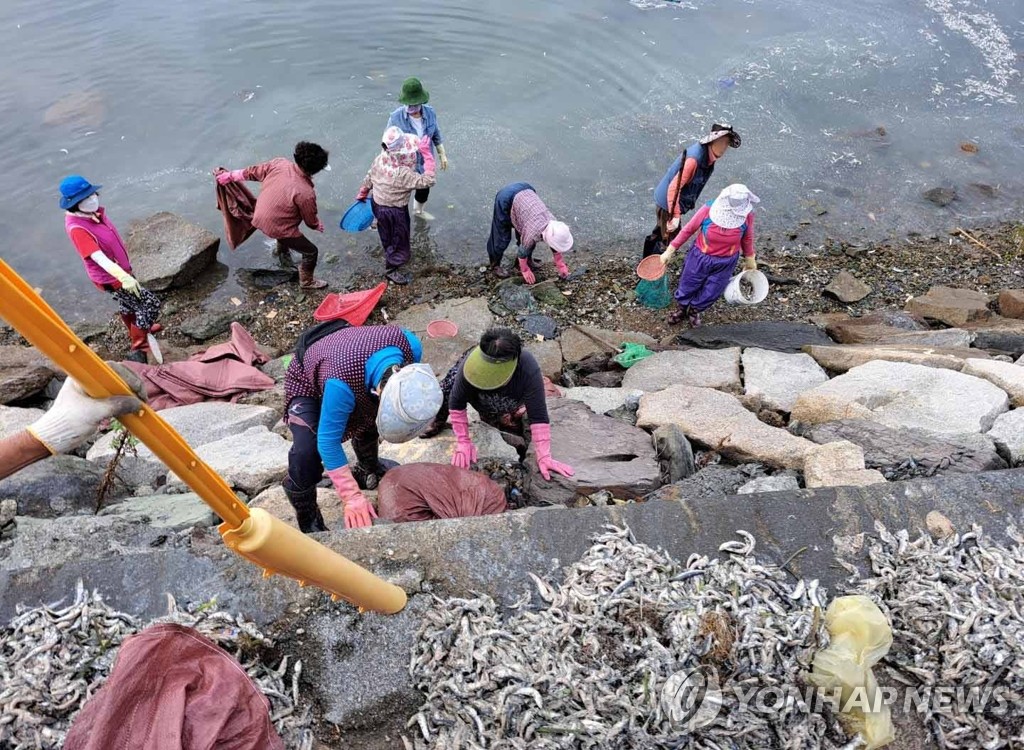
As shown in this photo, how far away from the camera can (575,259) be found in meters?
8.41

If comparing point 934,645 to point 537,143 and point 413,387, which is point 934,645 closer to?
point 413,387

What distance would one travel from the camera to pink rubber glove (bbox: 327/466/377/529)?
3826 millimetres

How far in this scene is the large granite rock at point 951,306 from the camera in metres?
7.08

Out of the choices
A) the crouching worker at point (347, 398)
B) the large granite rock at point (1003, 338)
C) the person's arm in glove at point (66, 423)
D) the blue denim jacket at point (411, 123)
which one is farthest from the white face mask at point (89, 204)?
the large granite rock at point (1003, 338)

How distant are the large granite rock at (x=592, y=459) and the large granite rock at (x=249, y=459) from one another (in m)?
1.75

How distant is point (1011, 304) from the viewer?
23.5 feet

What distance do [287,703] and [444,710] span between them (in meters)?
0.64

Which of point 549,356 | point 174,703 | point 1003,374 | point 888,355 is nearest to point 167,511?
point 174,703

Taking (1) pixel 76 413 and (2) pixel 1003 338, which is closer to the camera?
(1) pixel 76 413

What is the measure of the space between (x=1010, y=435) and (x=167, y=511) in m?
5.21

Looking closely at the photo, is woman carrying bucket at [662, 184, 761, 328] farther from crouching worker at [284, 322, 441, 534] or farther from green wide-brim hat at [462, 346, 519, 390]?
crouching worker at [284, 322, 441, 534]

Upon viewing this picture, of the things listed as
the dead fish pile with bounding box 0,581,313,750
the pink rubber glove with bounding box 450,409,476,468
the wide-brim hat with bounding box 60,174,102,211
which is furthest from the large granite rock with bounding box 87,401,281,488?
the dead fish pile with bounding box 0,581,313,750

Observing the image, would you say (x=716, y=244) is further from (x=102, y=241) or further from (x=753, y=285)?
(x=102, y=241)

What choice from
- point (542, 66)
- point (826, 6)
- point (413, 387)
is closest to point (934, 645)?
point (413, 387)
